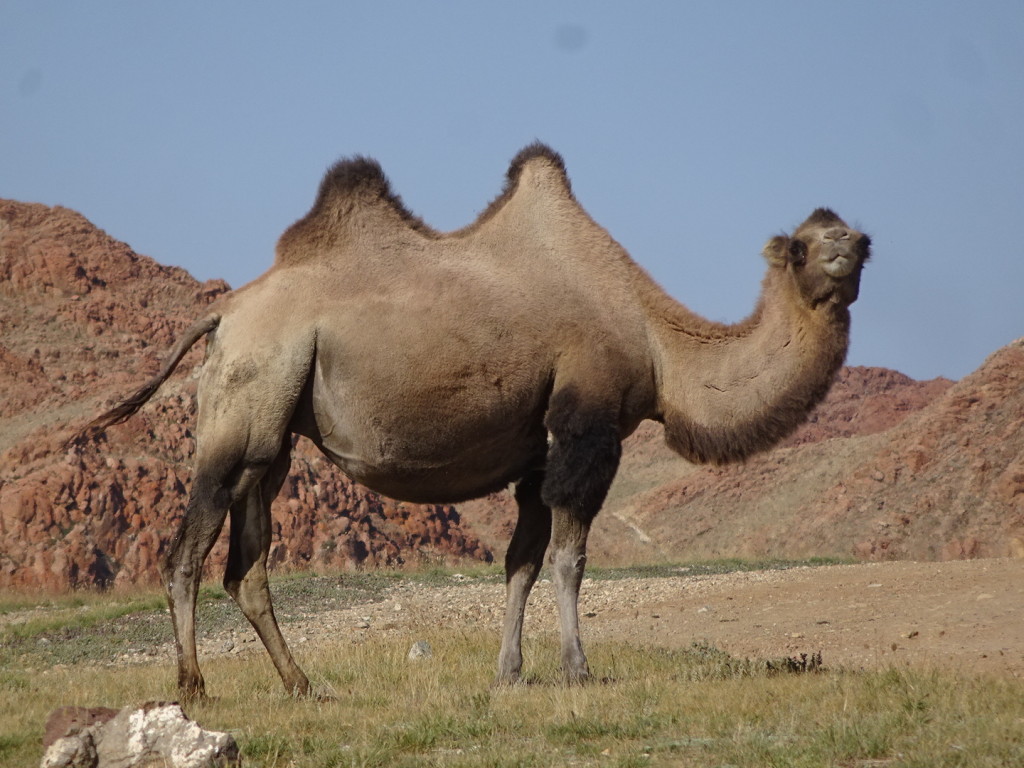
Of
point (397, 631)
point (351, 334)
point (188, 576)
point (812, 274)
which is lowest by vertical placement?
point (397, 631)

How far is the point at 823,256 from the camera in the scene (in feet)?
27.9

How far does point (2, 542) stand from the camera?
28125 millimetres

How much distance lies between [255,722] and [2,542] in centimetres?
2378

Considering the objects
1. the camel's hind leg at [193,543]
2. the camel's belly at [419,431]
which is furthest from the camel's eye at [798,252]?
the camel's hind leg at [193,543]

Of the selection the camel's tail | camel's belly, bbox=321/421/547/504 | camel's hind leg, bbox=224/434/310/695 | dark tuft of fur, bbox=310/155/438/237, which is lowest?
camel's hind leg, bbox=224/434/310/695

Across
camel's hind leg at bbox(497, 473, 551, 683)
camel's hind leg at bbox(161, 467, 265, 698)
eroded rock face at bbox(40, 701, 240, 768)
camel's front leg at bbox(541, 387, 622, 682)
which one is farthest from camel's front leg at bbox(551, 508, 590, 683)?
eroded rock face at bbox(40, 701, 240, 768)

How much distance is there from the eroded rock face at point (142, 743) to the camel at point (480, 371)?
6.76 feet

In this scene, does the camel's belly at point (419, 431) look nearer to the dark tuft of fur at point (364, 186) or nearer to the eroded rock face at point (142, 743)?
the dark tuft of fur at point (364, 186)

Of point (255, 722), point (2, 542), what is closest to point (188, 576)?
point (255, 722)

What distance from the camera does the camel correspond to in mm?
8016

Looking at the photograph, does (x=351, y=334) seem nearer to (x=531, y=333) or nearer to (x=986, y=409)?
(x=531, y=333)

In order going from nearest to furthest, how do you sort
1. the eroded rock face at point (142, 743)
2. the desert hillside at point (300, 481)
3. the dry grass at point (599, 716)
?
the eroded rock face at point (142, 743) → the dry grass at point (599, 716) → the desert hillside at point (300, 481)

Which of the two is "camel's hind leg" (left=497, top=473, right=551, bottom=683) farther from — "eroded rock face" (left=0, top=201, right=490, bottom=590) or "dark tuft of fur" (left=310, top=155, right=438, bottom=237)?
"eroded rock face" (left=0, top=201, right=490, bottom=590)

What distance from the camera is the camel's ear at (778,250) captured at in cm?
878
